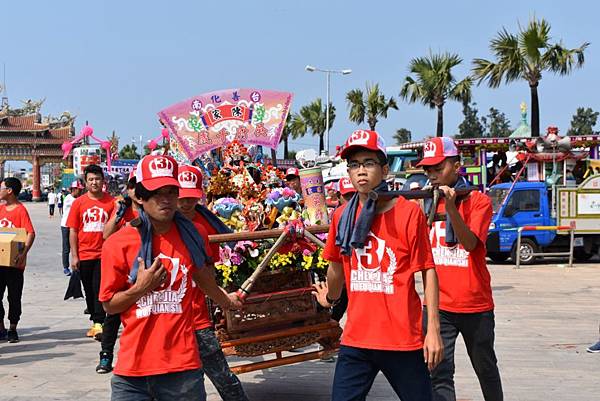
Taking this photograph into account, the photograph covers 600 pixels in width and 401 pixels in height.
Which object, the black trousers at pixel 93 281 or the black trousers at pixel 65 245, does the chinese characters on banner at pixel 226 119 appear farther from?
the black trousers at pixel 65 245

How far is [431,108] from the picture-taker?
1446 inches

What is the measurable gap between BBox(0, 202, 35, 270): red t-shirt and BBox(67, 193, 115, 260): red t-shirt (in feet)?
2.63

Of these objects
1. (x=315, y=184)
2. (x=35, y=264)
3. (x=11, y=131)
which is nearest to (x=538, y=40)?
(x=35, y=264)

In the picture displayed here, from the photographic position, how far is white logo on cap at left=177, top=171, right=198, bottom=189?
17.1 feet

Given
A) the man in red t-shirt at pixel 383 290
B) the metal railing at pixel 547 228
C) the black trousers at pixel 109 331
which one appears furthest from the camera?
the metal railing at pixel 547 228

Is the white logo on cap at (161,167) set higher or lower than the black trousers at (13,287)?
higher

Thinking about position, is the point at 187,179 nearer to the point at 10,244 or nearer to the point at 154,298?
the point at 154,298

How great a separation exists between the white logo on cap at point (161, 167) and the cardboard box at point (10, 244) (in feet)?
17.3

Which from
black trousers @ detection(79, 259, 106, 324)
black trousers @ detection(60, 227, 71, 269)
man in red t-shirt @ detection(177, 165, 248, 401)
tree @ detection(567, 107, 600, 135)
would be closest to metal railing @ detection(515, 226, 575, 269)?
black trousers @ detection(60, 227, 71, 269)

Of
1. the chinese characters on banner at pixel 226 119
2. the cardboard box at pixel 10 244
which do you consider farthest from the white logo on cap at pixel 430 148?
the cardboard box at pixel 10 244

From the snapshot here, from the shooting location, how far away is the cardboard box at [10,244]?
8.36 m

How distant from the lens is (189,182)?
5.25 metres

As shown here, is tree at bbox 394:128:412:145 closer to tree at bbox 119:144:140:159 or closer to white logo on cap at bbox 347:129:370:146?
tree at bbox 119:144:140:159

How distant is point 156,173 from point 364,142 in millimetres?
970
